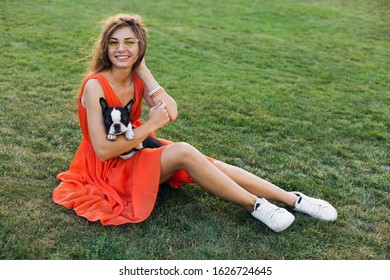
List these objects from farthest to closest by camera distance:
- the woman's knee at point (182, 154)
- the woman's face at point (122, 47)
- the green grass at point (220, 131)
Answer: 1. the woman's face at point (122, 47)
2. the woman's knee at point (182, 154)
3. the green grass at point (220, 131)

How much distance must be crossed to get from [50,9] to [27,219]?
12.0m

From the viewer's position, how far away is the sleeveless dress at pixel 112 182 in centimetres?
375

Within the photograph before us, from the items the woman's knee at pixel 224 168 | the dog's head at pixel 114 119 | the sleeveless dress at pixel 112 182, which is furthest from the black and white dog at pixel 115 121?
the woman's knee at pixel 224 168

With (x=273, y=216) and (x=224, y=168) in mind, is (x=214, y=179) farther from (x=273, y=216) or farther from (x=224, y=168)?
(x=273, y=216)

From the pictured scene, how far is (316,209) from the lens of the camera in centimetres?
409

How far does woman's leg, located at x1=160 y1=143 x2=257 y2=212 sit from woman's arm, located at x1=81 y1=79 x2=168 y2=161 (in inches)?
9.3

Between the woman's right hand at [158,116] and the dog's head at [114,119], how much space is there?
0.70 feet

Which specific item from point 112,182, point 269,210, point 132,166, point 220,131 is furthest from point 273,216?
point 220,131

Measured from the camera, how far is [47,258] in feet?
10.7

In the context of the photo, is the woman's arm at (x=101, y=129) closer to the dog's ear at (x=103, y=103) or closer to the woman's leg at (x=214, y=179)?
the dog's ear at (x=103, y=103)

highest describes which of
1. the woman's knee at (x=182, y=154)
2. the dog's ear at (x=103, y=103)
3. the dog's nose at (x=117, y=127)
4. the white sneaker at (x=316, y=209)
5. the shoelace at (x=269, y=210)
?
the dog's ear at (x=103, y=103)

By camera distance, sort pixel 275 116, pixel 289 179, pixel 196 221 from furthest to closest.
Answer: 1. pixel 275 116
2. pixel 289 179
3. pixel 196 221
